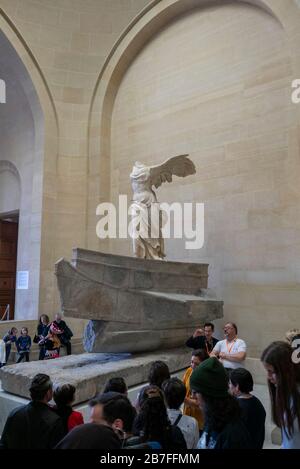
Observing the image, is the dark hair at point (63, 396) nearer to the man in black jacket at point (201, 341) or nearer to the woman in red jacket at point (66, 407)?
the woman in red jacket at point (66, 407)

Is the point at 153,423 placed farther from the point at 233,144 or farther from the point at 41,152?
the point at 41,152

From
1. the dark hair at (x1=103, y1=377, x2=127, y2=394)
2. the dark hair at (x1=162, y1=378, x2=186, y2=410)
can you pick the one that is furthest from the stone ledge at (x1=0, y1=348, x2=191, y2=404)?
the dark hair at (x1=162, y1=378, x2=186, y2=410)

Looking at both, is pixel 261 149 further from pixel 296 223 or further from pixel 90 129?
pixel 90 129

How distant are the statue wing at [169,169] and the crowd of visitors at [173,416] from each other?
4.72 metres

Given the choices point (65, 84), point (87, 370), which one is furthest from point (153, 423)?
point (65, 84)

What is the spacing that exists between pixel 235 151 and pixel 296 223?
2.06 meters

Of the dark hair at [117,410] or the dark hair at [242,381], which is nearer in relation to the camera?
the dark hair at [117,410]

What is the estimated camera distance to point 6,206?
438 inches

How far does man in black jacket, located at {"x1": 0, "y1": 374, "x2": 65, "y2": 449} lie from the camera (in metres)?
2.12

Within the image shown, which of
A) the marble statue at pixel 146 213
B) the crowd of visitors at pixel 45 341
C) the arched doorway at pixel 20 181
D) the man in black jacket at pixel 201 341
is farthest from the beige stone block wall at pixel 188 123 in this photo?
the man in black jacket at pixel 201 341

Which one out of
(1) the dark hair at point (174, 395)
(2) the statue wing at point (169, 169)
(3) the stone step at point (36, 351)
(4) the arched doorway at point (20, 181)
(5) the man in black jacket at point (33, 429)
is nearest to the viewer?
(5) the man in black jacket at point (33, 429)

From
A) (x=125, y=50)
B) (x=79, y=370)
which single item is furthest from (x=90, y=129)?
(x=79, y=370)

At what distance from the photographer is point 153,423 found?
1.87 meters

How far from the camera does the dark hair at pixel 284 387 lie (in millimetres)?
1738
